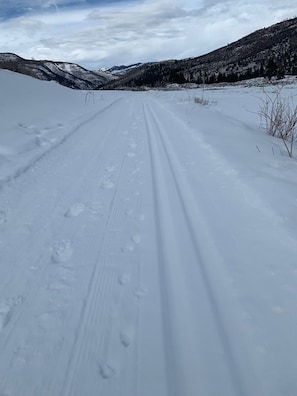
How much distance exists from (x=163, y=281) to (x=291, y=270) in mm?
956

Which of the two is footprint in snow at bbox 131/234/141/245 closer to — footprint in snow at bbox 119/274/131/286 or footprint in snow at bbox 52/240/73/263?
footprint in snow at bbox 119/274/131/286

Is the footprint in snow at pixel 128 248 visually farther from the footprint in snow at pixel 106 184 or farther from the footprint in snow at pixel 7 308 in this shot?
the footprint in snow at pixel 106 184

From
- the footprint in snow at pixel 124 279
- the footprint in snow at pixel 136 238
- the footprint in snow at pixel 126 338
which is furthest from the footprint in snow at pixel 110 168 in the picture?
the footprint in snow at pixel 126 338

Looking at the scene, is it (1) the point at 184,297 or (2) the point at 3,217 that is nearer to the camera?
(1) the point at 184,297

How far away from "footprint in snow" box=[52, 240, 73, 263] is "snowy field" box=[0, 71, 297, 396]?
0.6 inches

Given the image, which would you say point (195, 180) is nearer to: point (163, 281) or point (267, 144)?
point (163, 281)

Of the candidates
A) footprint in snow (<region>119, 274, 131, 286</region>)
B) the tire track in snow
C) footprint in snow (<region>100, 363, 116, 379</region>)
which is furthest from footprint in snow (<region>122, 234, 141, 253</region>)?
footprint in snow (<region>100, 363, 116, 379</region>)

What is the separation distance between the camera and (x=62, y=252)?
2.68 meters

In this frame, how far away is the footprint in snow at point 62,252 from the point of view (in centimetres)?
258

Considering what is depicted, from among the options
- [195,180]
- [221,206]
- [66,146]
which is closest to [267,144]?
[195,180]

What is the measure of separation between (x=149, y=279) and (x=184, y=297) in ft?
1.03

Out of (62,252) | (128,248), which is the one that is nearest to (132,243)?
(128,248)

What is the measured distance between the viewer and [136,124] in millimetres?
8781

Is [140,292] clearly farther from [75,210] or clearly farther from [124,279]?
[75,210]
